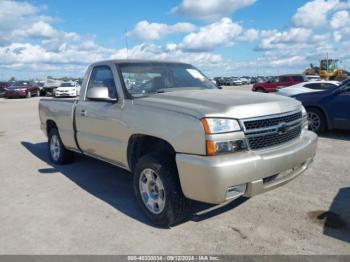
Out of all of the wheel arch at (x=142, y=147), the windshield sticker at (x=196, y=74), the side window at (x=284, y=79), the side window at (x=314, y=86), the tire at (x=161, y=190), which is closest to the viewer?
the tire at (x=161, y=190)

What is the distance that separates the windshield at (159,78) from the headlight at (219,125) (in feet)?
4.85

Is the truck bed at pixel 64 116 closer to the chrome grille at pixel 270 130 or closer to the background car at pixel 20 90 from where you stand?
the chrome grille at pixel 270 130

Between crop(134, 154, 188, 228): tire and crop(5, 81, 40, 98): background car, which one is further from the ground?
crop(5, 81, 40, 98): background car

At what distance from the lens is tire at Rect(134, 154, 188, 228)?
388 centimetres

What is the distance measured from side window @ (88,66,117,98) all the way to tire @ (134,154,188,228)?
1.21 meters

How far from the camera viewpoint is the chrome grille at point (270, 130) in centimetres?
368

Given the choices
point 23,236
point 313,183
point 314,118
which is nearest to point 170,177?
point 23,236

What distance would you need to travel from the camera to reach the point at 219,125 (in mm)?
3539

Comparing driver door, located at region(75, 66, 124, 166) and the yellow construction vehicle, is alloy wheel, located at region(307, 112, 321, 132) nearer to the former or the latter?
driver door, located at region(75, 66, 124, 166)

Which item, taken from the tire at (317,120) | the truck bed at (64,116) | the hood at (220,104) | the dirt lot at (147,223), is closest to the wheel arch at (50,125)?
the truck bed at (64,116)

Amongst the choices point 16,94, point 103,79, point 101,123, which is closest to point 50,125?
point 103,79

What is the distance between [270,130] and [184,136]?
3.09 feet

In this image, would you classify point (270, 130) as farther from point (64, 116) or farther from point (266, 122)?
point (64, 116)

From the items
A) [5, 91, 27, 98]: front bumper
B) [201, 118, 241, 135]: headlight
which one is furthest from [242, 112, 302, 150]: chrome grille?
[5, 91, 27, 98]: front bumper
